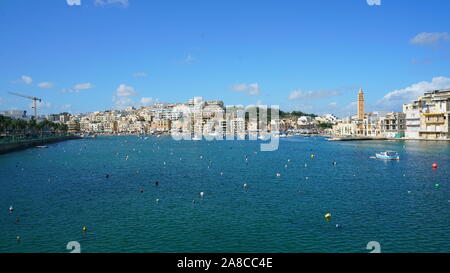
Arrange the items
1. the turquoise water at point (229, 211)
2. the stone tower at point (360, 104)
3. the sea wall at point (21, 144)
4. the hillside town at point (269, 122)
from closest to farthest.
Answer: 1. the turquoise water at point (229, 211)
2. the sea wall at point (21, 144)
3. the hillside town at point (269, 122)
4. the stone tower at point (360, 104)

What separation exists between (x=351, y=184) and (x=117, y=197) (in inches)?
483

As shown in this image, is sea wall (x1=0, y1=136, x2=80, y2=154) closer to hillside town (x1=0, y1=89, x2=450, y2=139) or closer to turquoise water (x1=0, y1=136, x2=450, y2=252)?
turquoise water (x1=0, y1=136, x2=450, y2=252)

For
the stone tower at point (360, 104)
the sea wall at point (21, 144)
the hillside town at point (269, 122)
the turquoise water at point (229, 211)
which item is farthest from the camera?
the stone tower at point (360, 104)

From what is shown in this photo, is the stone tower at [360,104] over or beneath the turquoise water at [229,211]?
over

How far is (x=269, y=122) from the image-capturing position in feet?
423

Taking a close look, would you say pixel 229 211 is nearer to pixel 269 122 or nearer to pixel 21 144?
pixel 21 144

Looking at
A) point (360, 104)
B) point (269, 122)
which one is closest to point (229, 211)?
point (360, 104)

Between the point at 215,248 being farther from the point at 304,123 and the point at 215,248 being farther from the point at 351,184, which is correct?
the point at 304,123

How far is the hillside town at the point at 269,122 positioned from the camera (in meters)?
61.9

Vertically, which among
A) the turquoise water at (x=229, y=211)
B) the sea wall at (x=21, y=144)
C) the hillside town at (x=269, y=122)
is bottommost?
the turquoise water at (x=229, y=211)

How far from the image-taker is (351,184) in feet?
66.6

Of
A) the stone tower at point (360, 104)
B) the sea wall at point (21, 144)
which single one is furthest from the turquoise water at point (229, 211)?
the stone tower at point (360, 104)

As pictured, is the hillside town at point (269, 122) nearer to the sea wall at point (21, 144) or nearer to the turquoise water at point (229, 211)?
the turquoise water at point (229, 211)
